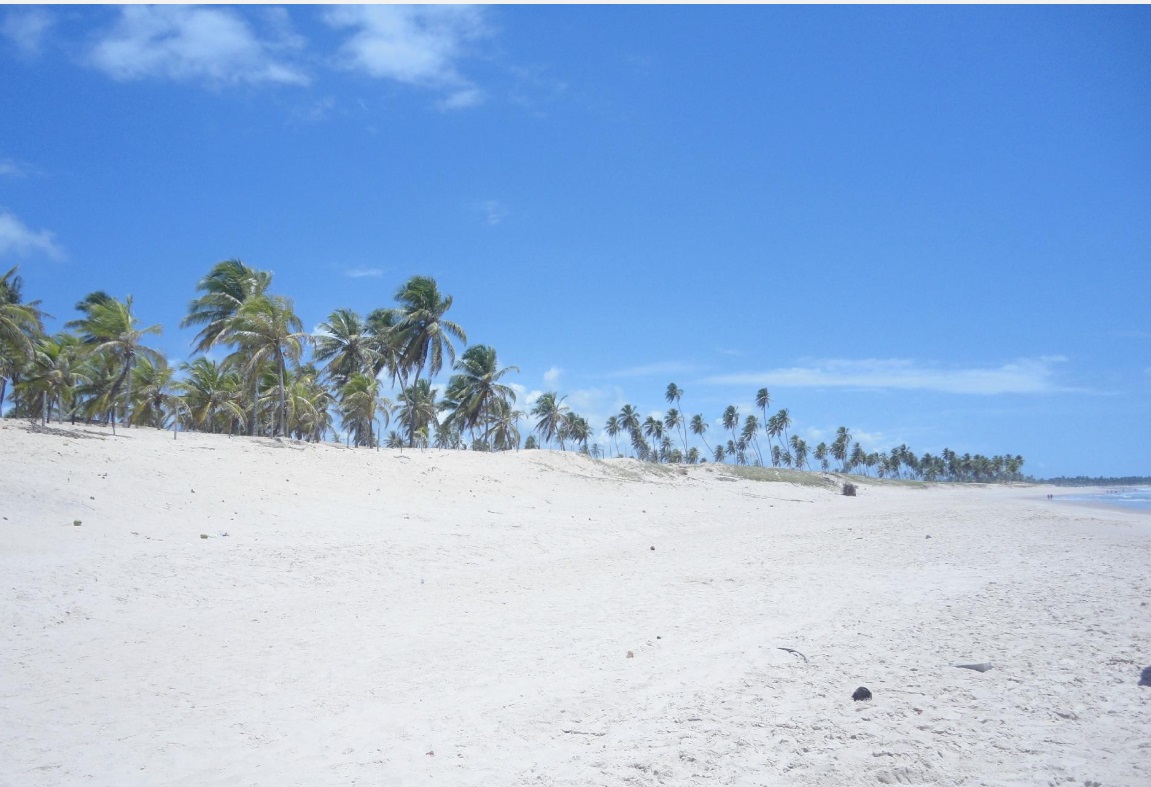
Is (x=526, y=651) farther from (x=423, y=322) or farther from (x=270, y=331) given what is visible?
(x=423, y=322)

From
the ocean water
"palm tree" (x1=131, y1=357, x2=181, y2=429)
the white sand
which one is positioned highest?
"palm tree" (x1=131, y1=357, x2=181, y2=429)

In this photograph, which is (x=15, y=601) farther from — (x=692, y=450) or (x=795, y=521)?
(x=692, y=450)

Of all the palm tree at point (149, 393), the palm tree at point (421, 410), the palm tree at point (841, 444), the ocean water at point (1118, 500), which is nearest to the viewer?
the palm tree at point (149, 393)

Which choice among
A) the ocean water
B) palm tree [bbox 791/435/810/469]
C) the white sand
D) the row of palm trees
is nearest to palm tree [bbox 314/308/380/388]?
the row of palm trees

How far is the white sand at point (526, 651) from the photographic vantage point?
16.2ft

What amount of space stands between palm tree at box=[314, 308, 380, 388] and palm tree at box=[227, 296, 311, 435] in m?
15.0

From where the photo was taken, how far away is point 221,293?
38656 mm

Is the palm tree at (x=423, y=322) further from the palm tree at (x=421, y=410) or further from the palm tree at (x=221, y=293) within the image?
the palm tree at (x=421, y=410)

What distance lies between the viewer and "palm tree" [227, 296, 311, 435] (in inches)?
1099

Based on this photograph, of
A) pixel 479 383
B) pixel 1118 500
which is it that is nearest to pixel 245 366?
pixel 479 383

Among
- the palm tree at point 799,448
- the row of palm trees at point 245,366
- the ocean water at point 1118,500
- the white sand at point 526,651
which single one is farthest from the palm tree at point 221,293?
the palm tree at point 799,448

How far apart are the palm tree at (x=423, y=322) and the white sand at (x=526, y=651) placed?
25.8 metres

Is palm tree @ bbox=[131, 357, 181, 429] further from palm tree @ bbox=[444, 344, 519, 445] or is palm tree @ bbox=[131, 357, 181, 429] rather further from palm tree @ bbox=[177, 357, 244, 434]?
palm tree @ bbox=[444, 344, 519, 445]

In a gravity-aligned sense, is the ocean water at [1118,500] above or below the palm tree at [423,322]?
below
